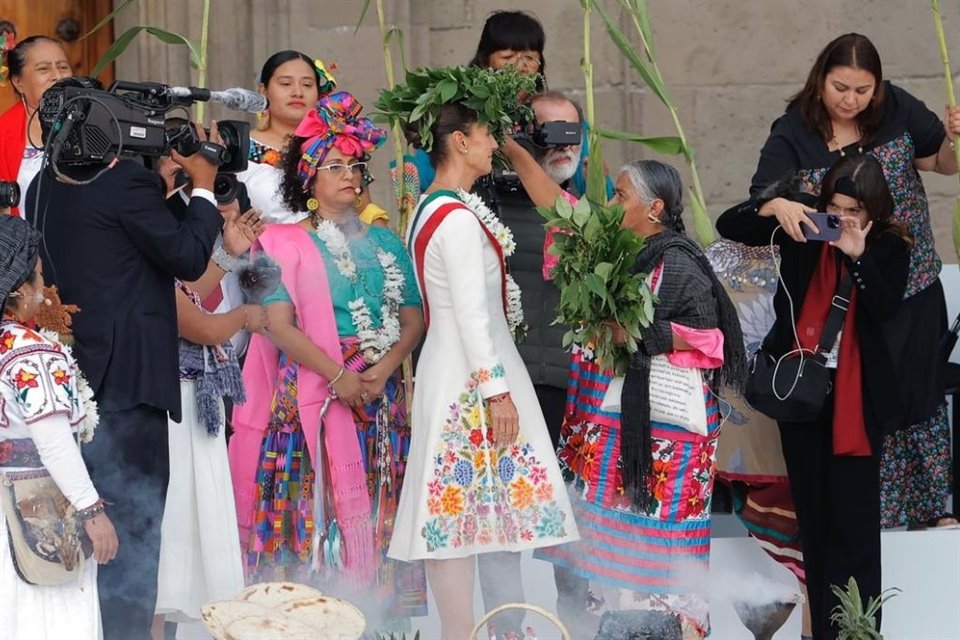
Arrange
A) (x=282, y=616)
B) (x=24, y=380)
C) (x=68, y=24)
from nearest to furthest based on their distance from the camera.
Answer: (x=282, y=616)
(x=24, y=380)
(x=68, y=24)

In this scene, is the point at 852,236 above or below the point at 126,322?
above

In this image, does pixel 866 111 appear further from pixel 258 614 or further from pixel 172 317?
pixel 258 614

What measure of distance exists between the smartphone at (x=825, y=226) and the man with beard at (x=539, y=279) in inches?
28.0

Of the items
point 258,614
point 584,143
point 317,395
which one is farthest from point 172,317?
point 584,143

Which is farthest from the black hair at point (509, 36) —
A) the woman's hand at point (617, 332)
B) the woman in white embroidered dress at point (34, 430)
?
the woman in white embroidered dress at point (34, 430)

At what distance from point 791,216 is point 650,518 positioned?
944 mm

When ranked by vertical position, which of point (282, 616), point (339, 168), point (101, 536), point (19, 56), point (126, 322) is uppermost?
point (19, 56)

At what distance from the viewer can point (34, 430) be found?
413 centimetres

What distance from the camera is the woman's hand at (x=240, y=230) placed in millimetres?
4938

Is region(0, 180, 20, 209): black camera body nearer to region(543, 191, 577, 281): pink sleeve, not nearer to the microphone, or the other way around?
the microphone

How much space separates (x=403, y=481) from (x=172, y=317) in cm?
87

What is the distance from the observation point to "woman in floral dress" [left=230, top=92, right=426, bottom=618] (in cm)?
511

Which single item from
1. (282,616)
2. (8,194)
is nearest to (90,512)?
(282,616)

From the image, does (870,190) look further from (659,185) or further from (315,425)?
(315,425)
